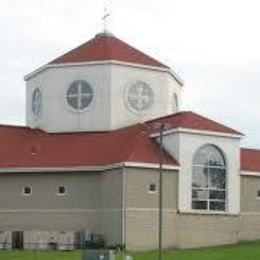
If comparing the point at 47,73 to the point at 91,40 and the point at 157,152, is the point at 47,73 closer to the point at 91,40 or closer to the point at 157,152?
the point at 91,40

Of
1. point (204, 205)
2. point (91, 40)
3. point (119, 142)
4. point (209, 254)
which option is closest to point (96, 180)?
point (119, 142)

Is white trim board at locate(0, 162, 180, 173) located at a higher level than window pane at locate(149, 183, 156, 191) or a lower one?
higher

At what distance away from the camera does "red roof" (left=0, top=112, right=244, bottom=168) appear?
55969mm

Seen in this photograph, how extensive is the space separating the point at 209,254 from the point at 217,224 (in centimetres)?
773

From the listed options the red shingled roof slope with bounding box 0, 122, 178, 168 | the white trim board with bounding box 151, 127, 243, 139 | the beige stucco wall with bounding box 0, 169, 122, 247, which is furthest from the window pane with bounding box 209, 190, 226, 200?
the beige stucco wall with bounding box 0, 169, 122, 247

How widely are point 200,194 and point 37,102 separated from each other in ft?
55.6

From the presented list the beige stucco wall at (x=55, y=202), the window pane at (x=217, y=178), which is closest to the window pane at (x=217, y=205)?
the window pane at (x=217, y=178)

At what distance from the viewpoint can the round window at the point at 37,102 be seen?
66.8 metres

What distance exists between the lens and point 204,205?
185 ft

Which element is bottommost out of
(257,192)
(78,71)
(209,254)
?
(209,254)

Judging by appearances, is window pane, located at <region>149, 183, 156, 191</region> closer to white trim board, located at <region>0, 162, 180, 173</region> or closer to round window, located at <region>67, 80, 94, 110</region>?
white trim board, located at <region>0, 162, 180, 173</region>

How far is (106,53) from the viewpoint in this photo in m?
64.9

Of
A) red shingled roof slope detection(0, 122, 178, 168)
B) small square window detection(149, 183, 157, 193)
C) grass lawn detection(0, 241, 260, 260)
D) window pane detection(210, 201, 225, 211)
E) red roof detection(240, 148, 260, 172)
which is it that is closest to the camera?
grass lawn detection(0, 241, 260, 260)

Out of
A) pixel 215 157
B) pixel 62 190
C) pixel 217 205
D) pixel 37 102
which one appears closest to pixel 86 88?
pixel 37 102
